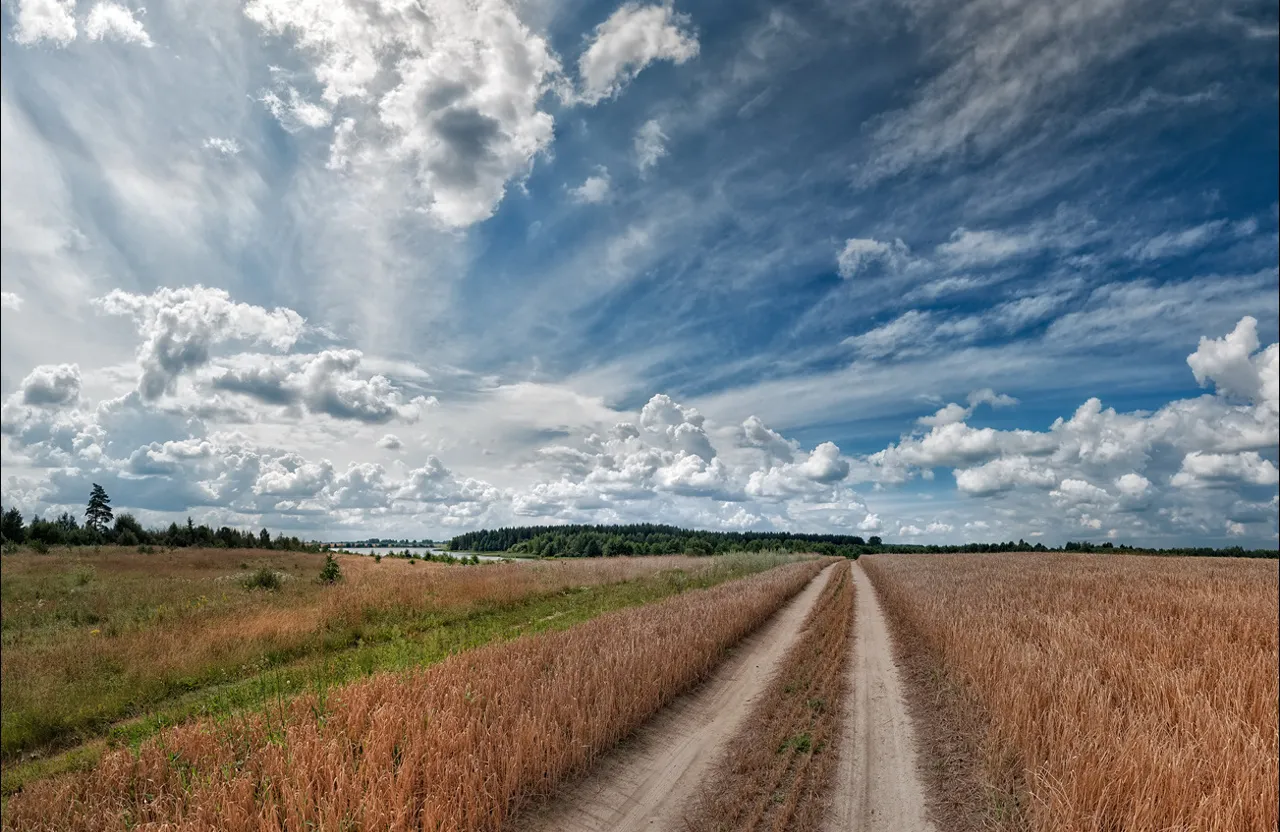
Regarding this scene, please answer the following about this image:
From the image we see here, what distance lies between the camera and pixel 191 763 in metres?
6.34

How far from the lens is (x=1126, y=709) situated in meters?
7.36

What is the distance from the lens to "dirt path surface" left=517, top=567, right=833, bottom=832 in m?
6.49

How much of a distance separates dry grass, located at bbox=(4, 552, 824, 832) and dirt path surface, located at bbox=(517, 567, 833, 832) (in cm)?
30

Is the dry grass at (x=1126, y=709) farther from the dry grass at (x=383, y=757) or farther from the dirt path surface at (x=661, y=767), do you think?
the dry grass at (x=383, y=757)

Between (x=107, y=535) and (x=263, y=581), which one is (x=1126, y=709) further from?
(x=107, y=535)

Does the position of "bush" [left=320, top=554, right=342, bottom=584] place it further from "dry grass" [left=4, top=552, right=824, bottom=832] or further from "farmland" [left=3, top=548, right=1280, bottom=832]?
"dry grass" [left=4, top=552, right=824, bottom=832]

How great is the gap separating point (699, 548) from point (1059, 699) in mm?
88664

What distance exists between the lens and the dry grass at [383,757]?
17.2 ft

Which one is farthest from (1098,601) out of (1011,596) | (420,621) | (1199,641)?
(420,621)

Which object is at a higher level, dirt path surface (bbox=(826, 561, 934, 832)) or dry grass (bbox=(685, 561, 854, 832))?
dry grass (bbox=(685, 561, 854, 832))

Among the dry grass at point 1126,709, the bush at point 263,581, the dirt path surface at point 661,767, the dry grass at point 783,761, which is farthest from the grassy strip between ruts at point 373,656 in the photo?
the bush at point 263,581

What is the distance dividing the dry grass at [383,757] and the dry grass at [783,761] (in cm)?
180

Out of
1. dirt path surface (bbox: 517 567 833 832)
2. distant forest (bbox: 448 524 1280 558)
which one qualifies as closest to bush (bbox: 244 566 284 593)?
dirt path surface (bbox: 517 567 833 832)

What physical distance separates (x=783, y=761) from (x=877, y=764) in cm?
142
